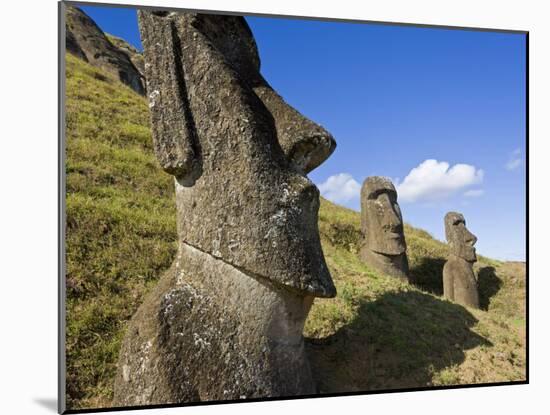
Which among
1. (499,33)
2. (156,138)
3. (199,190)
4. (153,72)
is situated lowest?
(199,190)

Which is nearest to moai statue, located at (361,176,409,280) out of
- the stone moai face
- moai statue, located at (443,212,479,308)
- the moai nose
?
the stone moai face

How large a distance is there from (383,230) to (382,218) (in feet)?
0.83

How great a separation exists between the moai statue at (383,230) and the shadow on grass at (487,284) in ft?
6.76

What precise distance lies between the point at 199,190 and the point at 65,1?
203 cm

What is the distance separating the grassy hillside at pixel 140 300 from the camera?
5512 mm

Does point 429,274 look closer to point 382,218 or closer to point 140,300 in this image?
point 382,218

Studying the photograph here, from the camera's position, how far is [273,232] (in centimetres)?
413

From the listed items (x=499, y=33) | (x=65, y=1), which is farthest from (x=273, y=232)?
(x=499, y=33)

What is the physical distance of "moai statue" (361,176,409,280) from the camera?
11.9 metres

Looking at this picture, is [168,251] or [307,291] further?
[168,251]

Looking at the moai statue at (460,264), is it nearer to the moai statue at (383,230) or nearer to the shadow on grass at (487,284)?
the shadow on grass at (487,284)

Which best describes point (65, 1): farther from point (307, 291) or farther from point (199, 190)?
point (307, 291)

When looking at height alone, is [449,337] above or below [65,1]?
below

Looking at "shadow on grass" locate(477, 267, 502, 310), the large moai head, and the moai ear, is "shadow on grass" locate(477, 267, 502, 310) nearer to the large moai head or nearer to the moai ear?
the large moai head
